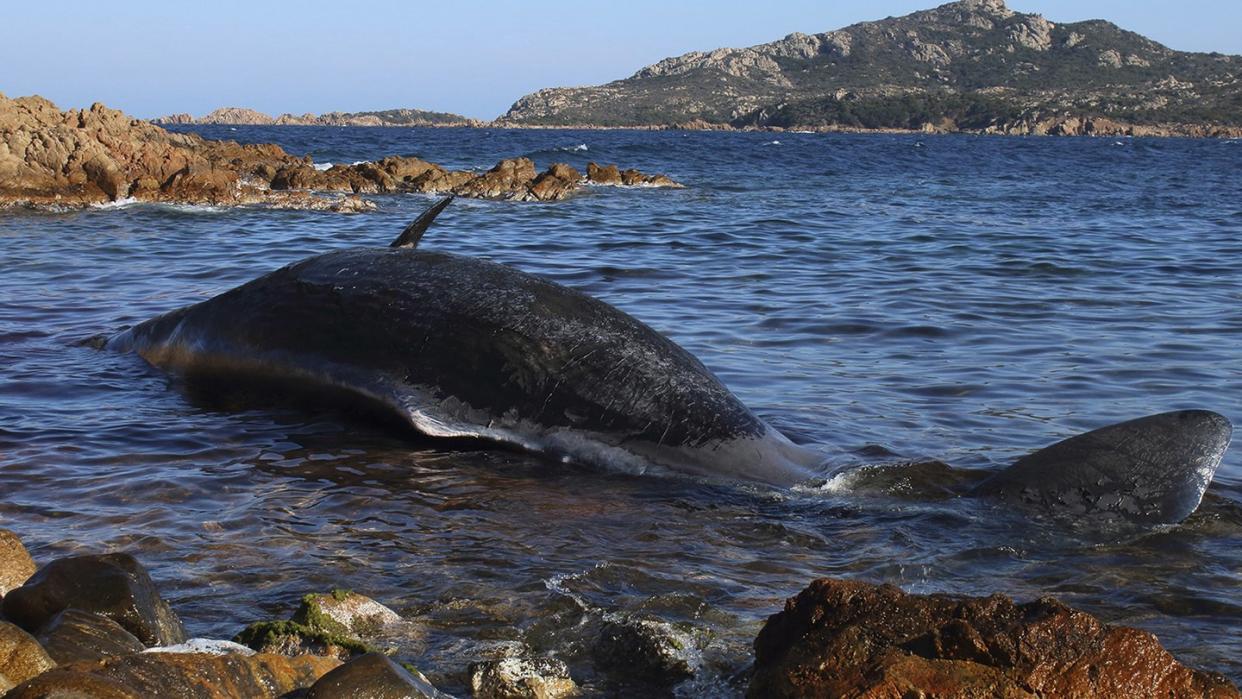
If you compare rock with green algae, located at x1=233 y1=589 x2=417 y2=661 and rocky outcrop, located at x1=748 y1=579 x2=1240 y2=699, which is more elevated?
rocky outcrop, located at x1=748 y1=579 x2=1240 y2=699

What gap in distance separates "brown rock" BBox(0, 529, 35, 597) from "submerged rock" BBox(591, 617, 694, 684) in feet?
5.82

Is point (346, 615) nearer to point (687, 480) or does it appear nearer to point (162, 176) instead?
point (687, 480)

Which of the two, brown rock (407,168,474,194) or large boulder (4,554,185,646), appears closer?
large boulder (4,554,185,646)

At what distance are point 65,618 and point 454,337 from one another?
2.74m

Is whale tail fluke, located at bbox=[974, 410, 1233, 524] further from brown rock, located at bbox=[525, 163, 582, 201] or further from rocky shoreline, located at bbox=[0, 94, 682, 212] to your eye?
brown rock, located at bbox=[525, 163, 582, 201]

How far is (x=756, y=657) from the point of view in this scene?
11.8 feet

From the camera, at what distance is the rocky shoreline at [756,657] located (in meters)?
2.88

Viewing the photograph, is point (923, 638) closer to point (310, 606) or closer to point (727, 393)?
point (310, 606)

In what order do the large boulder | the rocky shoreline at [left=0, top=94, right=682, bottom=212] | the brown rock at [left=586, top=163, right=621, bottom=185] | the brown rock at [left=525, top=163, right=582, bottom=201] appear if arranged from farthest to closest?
the brown rock at [left=586, top=163, right=621, bottom=185] < the brown rock at [left=525, top=163, right=582, bottom=201] < the rocky shoreline at [left=0, top=94, right=682, bottom=212] < the large boulder

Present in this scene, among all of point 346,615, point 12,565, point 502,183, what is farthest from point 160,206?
point 346,615

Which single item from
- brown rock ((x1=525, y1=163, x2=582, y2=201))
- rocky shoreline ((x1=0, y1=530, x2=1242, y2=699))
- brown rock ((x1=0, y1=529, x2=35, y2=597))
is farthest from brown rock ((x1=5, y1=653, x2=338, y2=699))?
brown rock ((x1=525, y1=163, x2=582, y2=201))

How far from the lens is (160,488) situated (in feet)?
18.7

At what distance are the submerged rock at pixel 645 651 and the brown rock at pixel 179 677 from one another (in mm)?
902

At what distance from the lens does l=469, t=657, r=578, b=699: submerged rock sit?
3525mm
